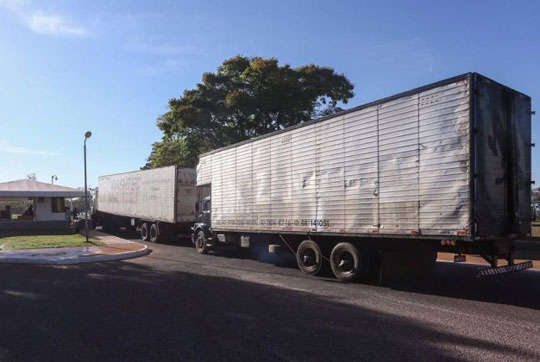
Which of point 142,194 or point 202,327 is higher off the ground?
point 142,194

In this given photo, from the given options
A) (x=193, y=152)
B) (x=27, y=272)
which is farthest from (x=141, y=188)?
(x=27, y=272)

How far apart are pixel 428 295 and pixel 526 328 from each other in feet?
8.21

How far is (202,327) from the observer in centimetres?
610

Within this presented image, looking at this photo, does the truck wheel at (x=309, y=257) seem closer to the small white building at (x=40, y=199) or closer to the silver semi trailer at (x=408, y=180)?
the silver semi trailer at (x=408, y=180)

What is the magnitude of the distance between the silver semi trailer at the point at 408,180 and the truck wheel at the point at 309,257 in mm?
28

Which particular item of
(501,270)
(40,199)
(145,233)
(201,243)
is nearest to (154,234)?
(145,233)

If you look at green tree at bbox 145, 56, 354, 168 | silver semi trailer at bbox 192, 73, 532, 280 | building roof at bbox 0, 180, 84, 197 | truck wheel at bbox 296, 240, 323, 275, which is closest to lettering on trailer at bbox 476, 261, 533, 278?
silver semi trailer at bbox 192, 73, 532, 280

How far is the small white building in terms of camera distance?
28.9 metres

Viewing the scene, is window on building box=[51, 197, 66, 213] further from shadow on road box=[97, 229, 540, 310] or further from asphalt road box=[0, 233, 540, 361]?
asphalt road box=[0, 233, 540, 361]

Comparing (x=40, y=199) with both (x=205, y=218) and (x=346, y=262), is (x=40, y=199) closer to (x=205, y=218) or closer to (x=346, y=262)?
(x=205, y=218)

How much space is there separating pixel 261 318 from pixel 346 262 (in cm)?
411

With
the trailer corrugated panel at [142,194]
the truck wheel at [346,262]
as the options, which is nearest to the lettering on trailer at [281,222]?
the truck wheel at [346,262]

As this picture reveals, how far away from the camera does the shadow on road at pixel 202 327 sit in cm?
506

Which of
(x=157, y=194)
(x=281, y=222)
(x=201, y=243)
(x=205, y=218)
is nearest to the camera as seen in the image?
(x=281, y=222)
